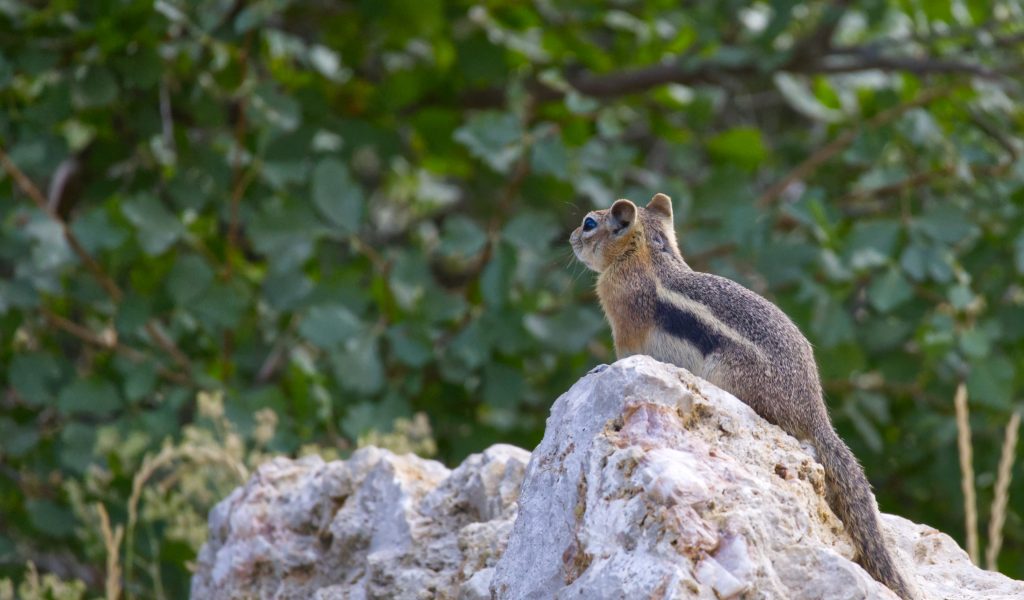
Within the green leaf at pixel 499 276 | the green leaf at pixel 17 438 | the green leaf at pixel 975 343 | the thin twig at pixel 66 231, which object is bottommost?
the green leaf at pixel 17 438

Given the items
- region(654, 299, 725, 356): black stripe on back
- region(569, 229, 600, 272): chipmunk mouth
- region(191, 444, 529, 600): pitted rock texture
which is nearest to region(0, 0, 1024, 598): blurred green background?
region(191, 444, 529, 600): pitted rock texture

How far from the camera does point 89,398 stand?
5293 millimetres

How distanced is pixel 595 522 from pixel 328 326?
3170 mm

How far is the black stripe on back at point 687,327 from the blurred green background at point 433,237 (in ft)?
6.29

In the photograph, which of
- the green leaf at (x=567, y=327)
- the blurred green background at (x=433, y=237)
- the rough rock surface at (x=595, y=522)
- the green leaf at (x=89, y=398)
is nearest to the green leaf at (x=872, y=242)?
the blurred green background at (x=433, y=237)

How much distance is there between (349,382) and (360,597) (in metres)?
2.48

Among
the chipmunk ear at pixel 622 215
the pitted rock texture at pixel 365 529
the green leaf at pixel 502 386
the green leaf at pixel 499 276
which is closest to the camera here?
the pitted rock texture at pixel 365 529

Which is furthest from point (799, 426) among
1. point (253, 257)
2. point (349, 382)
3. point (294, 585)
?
point (253, 257)

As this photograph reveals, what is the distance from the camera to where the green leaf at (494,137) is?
216 inches

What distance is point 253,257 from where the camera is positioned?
23.7 ft

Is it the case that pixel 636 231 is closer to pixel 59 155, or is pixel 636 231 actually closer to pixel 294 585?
pixel 294 585

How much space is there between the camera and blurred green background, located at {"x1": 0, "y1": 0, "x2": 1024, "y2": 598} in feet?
17.4

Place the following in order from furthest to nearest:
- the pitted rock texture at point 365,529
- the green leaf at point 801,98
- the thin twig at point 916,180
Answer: the green leaf at point 801,98
the thin twig at point 916,180
the pitted rock texture at point 365,529

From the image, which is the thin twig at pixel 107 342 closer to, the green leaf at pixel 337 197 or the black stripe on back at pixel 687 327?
the green leaf at pixel 337 197
